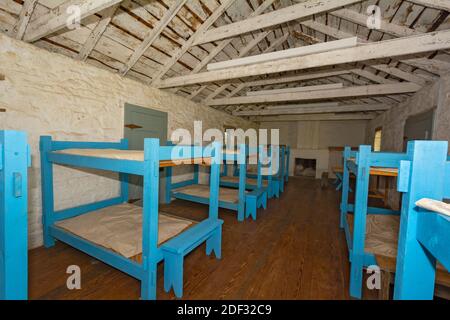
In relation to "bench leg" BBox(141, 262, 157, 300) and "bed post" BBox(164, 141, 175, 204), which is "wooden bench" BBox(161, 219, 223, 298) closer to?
"bench leg" BBox(141, 262, 157, 300)

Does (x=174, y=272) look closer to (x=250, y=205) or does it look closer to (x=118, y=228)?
(x=118, y=228)

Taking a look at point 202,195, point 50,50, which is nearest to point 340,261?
point 202,195

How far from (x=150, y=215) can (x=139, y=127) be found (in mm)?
2489

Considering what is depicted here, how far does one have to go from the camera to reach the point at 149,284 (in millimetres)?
1533

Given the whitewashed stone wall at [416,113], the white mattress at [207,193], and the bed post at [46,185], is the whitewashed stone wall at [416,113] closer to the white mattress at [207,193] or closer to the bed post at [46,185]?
the white mattress at [207,193]

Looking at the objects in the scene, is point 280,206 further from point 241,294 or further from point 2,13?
point 2,13

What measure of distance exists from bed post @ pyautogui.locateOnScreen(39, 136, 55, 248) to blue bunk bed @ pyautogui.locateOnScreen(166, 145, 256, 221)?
192 cm

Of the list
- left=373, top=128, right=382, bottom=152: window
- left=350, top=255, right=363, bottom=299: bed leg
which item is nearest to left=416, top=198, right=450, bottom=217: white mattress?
left=350, top=255, right=363, bottom=299: bed leg

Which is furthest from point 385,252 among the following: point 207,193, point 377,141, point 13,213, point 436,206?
point 377,141

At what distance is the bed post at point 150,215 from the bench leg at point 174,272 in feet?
0.41

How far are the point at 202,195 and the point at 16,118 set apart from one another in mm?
2643

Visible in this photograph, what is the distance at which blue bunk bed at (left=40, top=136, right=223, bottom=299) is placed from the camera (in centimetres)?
150

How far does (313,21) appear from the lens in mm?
3027

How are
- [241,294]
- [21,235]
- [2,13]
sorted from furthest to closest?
1. [2,13]
2. [241,294]
3. [21,235]
